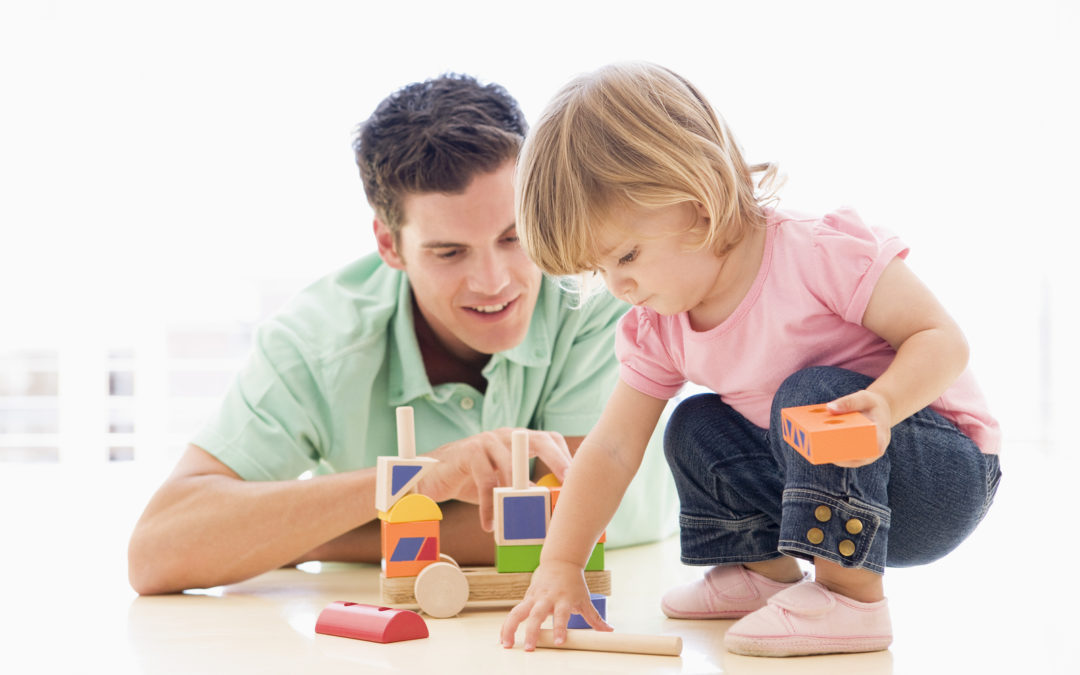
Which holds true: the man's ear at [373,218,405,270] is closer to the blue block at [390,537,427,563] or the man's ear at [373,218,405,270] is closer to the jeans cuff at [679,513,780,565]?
the blue block at [390,537,427,563]

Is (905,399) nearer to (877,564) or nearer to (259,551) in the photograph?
(877,564)

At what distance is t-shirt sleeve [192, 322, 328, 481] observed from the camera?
1.32m

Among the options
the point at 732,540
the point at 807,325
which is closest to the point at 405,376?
the point at 732,540

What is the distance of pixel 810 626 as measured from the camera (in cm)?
85

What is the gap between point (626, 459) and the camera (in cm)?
102

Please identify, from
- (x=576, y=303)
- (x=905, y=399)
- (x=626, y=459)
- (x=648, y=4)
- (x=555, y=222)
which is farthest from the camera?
(x=648, y=4)

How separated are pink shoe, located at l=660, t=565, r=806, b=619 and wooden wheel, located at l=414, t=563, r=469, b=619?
0.76ft

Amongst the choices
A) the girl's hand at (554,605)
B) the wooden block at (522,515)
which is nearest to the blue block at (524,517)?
the wooden block at (522,515)

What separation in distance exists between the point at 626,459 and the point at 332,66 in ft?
9.00

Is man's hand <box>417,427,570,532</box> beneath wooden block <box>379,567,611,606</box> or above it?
above

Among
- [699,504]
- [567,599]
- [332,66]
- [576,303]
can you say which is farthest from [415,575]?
[332,66]

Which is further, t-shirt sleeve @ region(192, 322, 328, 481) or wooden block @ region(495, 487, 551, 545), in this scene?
t-shirt sleeve @ region(192, 322, 328, 481)

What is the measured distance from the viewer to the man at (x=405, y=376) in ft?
4.01

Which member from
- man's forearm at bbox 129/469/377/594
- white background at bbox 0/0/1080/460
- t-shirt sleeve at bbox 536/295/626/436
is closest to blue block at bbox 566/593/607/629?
man's forearm at bbox 129/469/377/594
